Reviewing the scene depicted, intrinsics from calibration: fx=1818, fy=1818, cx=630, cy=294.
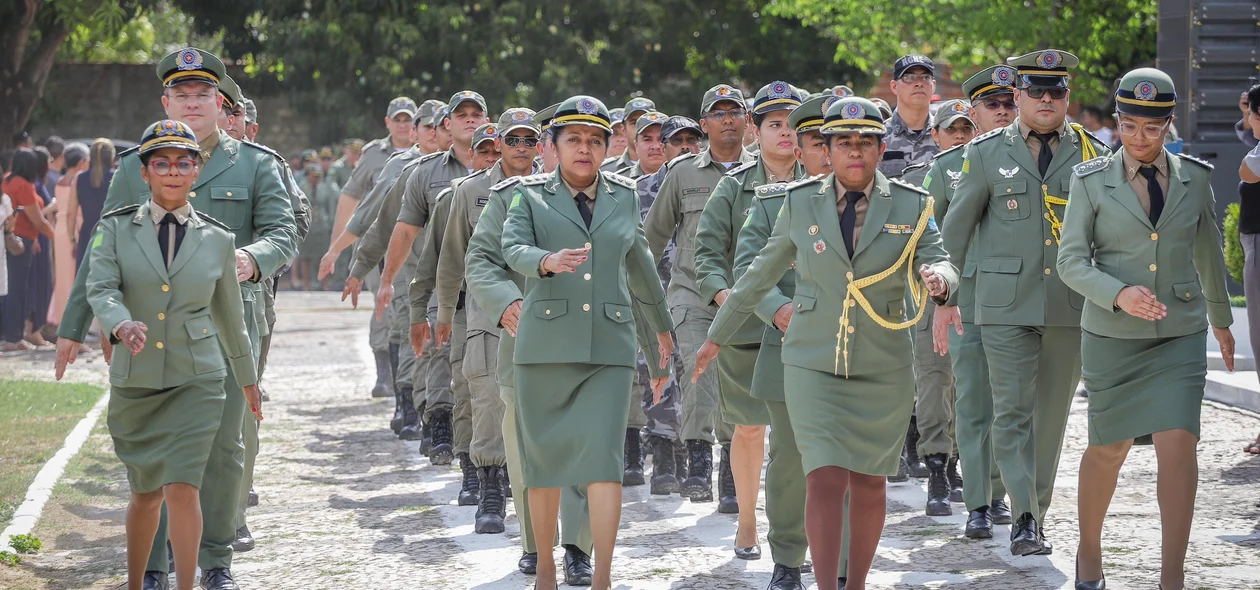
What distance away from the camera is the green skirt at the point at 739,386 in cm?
842

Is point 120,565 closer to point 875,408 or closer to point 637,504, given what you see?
point 637,504

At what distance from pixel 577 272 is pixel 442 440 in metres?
4.60

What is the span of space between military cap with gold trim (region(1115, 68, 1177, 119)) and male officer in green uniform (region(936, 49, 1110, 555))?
117 cm

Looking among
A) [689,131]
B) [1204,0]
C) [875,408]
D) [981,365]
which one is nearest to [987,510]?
[981,365]

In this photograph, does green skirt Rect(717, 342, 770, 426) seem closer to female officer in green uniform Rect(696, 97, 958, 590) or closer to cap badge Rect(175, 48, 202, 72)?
female officer in green uniform Rect(696, 97, 958, 590)

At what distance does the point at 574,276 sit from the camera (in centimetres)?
744

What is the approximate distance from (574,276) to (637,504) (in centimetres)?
295

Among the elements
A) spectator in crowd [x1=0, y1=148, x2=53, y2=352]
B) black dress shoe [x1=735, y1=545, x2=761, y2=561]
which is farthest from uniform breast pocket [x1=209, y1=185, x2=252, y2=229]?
spectator in crowd [x1=0, y1=148, x2=53, y2=352]

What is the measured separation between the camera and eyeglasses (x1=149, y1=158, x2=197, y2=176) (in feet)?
23.0

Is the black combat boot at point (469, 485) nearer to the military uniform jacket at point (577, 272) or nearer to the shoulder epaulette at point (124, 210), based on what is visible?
the military uniform jacket at point (577, 272)

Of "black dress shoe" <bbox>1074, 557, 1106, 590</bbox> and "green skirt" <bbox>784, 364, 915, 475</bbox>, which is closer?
"green skirt" <bbox>784, 364, 915, 475</bbox>

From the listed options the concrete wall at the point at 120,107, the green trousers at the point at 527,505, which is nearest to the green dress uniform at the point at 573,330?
the green trousers at the point at 527,505

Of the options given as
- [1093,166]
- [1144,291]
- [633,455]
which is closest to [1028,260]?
[1093,166]

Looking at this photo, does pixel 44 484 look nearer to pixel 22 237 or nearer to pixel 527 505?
pixel 527 505
